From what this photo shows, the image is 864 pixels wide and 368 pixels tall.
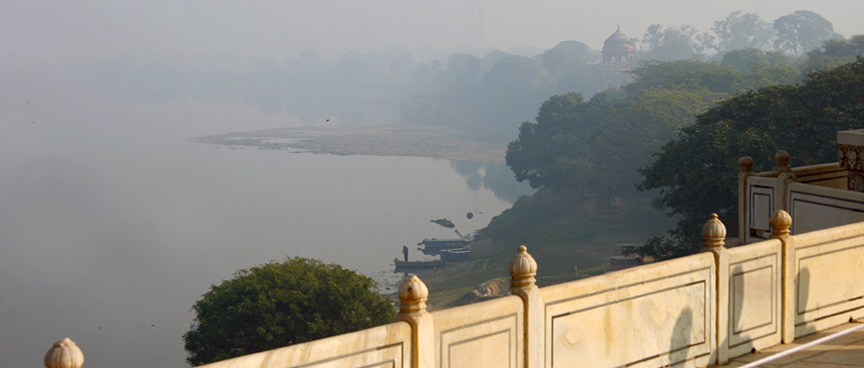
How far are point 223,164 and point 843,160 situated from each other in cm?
9966

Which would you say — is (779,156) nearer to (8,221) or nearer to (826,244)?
(826,244)

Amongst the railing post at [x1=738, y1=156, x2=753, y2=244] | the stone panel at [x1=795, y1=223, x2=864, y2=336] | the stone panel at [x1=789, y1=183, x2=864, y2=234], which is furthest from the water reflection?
the stone panel at [x1=795, y1=223, x2=864, y2=336]

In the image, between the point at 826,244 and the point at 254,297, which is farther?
the point at 254,297

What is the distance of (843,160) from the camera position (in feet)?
35.8

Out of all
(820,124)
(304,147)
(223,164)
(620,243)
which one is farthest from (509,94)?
(820,124)

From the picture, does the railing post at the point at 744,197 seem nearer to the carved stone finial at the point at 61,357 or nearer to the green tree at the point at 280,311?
the carved stone finial at the point at 61,357

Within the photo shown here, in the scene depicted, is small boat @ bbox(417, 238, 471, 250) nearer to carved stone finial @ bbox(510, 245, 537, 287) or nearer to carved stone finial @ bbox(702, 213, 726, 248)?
carved stone finial @ bbox(702, 213, 726, 248)

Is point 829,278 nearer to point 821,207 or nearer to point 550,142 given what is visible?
point 821,207

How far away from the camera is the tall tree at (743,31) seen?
153400 mm

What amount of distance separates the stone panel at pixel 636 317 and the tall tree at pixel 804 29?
5469 inches

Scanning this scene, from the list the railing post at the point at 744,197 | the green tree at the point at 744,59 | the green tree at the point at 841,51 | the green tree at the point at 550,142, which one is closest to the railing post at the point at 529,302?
the railing post at the point at 744,197

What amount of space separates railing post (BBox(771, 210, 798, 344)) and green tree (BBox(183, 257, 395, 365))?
21384 mm

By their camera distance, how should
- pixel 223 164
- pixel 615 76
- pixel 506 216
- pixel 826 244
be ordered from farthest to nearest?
pixel 615 76 < pixel 223 164 < pixel 506 216 < pixel 826 244

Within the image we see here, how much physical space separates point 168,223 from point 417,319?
3085 inches
